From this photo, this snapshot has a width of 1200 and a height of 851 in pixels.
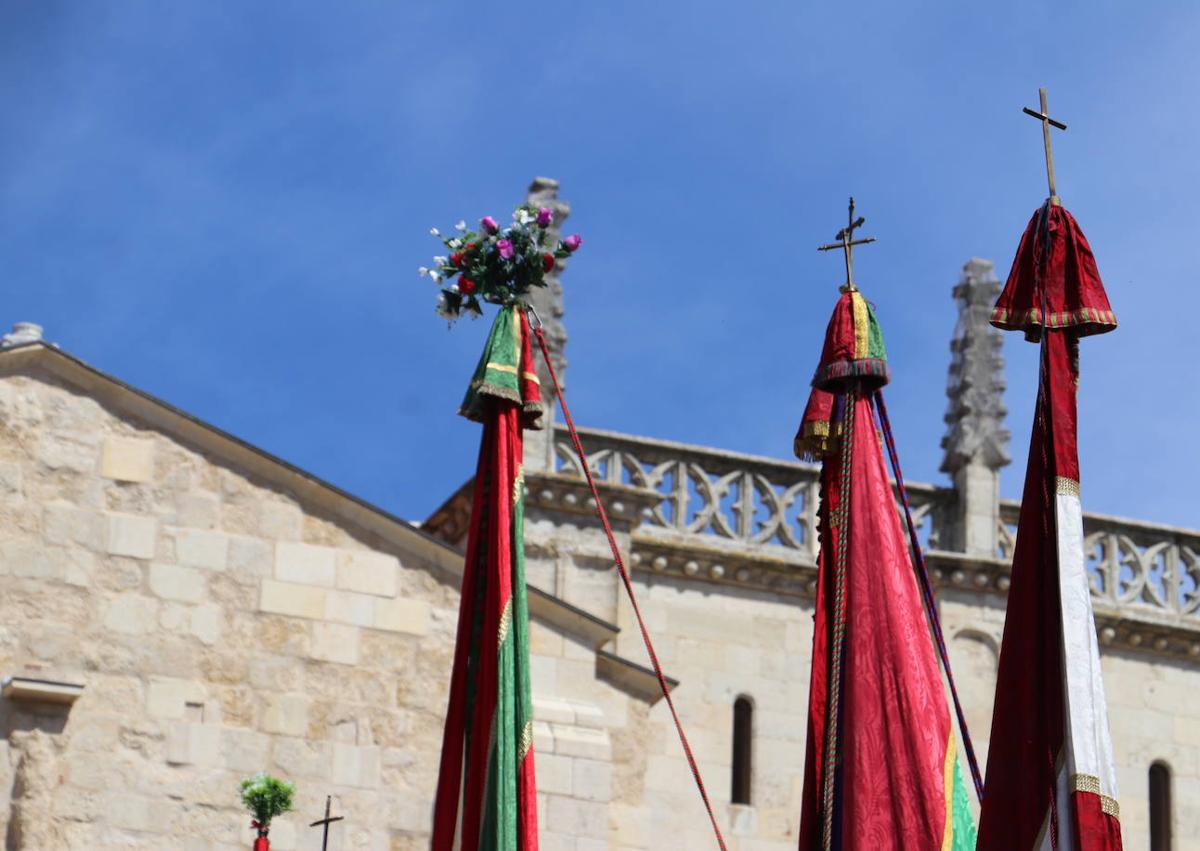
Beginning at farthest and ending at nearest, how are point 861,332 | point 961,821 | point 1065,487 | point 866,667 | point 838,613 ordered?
point 861,332 < point 838,613 < point 866,667 < point 961,821 < point 1065,487

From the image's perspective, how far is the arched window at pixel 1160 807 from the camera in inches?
902

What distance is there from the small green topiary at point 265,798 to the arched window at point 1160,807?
8873 mm

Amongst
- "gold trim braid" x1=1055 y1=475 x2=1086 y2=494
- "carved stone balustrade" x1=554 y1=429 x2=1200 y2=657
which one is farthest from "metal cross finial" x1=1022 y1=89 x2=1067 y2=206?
"carved stone balustrade" x1=554 y1=429 x2=1200 y2=657

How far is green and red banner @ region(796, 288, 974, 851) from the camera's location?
13.7 metres

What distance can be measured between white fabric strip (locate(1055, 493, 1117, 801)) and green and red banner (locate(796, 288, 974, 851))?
1829mm

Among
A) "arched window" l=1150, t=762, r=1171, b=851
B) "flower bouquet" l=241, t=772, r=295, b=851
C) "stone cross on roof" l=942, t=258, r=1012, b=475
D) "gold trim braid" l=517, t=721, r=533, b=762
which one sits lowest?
"flower bouquet" l=241, t=772, r=295, b=851

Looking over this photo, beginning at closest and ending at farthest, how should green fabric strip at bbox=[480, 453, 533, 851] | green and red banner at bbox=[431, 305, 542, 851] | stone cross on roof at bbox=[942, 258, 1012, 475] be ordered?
1. green fabric strip at bbox=[480, 453, 533, 851]
2. green and red banner at bbox=[431, 305, 542, 851]
3. stone cross on roof at bbox=[942, 258, 1012, 475]

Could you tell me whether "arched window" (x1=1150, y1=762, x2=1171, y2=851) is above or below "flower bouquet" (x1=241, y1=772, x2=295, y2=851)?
above

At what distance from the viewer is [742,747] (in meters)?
21.7

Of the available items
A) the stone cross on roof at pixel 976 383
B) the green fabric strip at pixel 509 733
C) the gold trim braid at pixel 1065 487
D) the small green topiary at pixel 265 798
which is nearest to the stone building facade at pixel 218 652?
the small green topiary at pixel 265 798

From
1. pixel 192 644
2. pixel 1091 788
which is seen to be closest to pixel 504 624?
pixel 192 644

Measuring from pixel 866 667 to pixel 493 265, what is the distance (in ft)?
12.6

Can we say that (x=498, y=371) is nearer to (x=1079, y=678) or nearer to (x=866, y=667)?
(x=866, y=667)

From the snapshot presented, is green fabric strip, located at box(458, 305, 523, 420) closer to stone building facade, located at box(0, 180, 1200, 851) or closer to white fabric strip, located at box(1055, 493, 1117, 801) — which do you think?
stone building facade, located at box(0, 180, 1200, 851)
